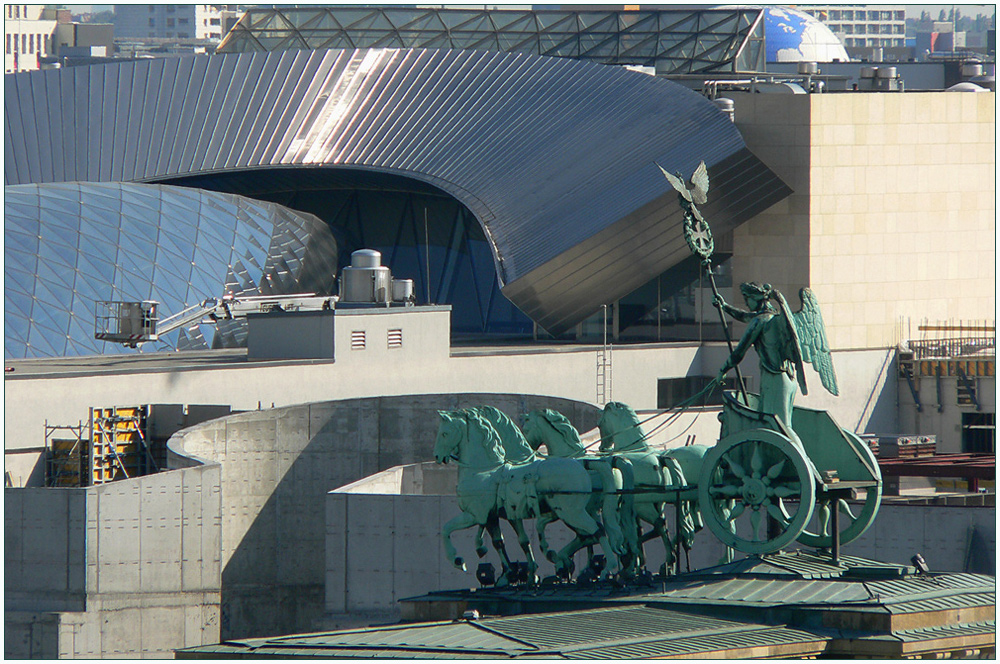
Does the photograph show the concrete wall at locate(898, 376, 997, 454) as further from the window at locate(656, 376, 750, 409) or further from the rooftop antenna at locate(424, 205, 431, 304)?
the rooftop antenna at locate(424, 205, 431, 304)

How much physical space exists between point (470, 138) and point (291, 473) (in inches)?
866

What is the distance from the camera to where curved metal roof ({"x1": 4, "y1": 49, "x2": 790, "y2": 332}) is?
59469mm

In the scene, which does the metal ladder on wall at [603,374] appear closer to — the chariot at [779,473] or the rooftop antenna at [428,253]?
the rooftop antenna at [428,253]

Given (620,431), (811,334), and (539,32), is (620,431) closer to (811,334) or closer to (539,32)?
(811,334)

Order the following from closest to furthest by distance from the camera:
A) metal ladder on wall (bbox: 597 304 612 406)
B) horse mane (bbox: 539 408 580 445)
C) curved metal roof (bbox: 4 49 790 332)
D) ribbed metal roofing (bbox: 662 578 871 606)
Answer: ribbed metal roofing (bbox: 662 578 871 606), horse mane (bbox: 539 408 580 445), metal ladder on wall (bbox: 597 304 612 406), curved metal roof (bbox: 4 49 790 332)

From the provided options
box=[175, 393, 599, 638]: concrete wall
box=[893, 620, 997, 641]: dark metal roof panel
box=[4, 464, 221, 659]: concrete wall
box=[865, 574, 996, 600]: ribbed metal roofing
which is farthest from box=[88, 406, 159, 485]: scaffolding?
box=[893, 620, 997, 641]: dark metal roof panel

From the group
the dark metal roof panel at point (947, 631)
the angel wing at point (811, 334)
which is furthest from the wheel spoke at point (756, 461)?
the dark metal roof panel at point (947, 631)

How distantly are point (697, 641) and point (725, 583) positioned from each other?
9.60ft

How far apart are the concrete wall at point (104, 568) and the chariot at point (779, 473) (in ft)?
38.5

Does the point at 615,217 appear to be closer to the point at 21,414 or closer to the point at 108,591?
the point at 21,414

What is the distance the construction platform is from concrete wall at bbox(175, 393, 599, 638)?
11699mm

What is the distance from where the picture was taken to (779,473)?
3225 cm

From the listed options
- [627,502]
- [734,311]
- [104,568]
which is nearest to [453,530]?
[627,502]

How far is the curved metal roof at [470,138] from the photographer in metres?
59.5
